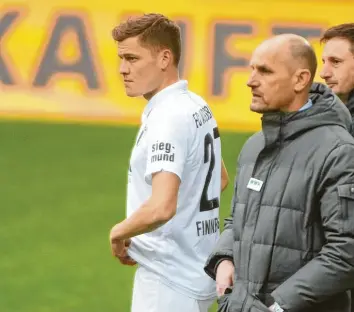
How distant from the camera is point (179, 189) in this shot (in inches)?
170

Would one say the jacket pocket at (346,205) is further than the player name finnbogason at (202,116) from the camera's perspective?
No

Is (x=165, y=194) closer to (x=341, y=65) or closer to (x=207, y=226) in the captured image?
(x=207, y=226)

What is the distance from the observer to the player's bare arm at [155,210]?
401 cm

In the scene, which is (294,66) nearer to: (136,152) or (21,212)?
(136,152)

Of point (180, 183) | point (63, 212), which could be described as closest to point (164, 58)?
point (180, 183)

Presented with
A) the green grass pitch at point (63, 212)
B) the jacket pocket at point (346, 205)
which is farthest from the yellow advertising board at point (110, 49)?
the jacket pocket at point (346, 205)

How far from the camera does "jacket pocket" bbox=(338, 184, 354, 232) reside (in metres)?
3.32

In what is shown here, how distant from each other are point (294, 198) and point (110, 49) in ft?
28.9

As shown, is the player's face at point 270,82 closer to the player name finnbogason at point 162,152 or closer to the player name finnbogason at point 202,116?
the player name finnbogason at point 162,152

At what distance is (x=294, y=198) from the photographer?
3.42 metres

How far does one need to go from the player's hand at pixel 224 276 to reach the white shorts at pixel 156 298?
2.02ft

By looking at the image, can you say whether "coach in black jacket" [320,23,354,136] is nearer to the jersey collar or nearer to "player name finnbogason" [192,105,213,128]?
"player name finnbogason" [192,105,213,128]

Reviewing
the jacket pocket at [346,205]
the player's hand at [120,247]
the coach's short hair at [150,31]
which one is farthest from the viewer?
the coach's short hair at [150,31]

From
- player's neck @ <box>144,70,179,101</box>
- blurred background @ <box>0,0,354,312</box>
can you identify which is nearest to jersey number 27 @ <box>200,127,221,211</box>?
player's neck @ <box>144,70,179,101</box>
